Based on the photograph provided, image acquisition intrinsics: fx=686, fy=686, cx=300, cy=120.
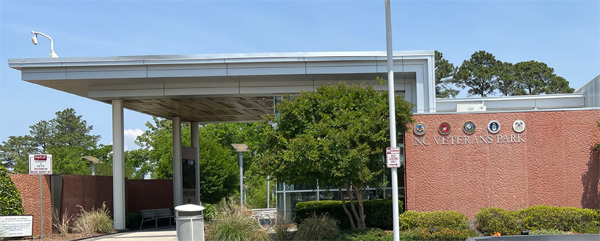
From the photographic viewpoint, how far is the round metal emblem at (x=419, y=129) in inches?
850

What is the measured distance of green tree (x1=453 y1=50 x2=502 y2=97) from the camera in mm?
68500

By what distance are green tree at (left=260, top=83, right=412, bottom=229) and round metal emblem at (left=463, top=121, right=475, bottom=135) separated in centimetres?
196

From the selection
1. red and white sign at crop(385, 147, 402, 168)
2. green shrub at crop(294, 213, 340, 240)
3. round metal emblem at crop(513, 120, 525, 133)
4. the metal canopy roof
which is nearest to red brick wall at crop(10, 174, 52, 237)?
the metal canopy roof

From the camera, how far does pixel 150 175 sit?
71.8 m

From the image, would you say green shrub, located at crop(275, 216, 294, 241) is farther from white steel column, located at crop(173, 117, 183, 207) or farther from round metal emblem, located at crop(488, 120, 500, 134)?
white steel column, located at crop(173, 117, 183, 207)

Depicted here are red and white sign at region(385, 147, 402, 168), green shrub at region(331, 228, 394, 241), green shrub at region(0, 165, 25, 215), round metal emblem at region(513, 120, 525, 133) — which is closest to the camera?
red and white sign at region(385, 147, 402, 168)

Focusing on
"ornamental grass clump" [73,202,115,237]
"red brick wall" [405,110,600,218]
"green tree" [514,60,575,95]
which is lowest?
"ornamental grass clump" [73,202,115,237]

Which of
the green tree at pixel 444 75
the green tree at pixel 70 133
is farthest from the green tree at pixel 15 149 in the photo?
the green tree at pixel 444 75

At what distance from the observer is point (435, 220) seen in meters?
20.2

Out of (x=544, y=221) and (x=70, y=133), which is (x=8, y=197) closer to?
(x=544, y=221)

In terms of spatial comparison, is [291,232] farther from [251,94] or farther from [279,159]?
[251,94]

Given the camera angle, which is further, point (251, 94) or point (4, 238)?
point (251, 94)

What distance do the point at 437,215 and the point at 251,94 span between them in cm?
904

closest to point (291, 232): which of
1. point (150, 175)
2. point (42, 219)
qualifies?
point (42, 219)
